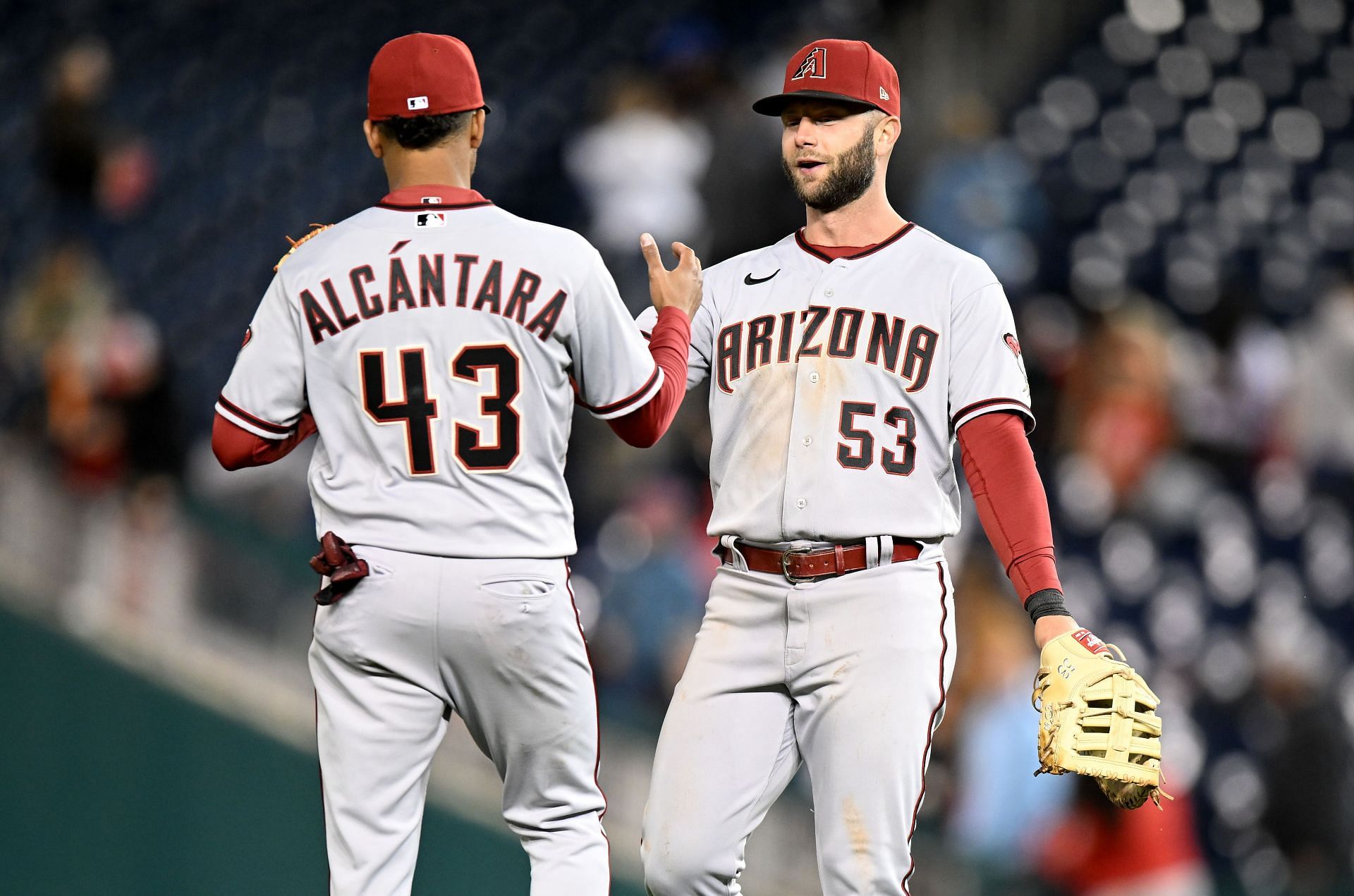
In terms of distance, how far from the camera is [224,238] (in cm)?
853

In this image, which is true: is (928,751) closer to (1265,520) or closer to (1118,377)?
(1118,377)

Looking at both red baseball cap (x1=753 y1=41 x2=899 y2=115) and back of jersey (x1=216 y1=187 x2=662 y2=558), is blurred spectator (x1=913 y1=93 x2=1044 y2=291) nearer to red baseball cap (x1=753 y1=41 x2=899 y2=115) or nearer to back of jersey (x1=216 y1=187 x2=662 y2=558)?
red baseball cap (x1=753 y1=41 x2=899 y2=115)

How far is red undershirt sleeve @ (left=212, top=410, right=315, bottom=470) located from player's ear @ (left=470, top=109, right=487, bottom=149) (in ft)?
1.87

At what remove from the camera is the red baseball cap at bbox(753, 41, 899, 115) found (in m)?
3.15

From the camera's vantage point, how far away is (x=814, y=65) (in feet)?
10.4

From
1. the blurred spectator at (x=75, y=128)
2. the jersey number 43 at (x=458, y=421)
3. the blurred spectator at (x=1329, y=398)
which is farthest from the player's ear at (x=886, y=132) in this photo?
the blurred spectator at (x=75, y=128)

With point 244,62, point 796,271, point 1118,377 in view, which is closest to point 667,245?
point 1118,377

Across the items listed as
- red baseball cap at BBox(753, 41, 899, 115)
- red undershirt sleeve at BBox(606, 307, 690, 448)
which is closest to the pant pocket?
red undershirt sleeve at BBox(606, 307, 690, 448)

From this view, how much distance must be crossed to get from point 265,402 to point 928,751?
1317mm

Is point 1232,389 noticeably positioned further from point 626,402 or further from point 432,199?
point 432,199

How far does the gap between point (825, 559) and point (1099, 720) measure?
0.57 meters

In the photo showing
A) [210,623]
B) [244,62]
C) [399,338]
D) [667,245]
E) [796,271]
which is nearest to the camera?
[399,338]

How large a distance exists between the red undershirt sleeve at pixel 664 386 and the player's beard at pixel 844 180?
343 millimetres

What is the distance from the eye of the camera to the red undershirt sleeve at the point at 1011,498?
2.92 m
